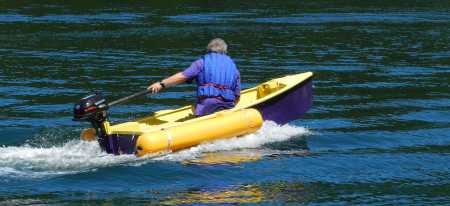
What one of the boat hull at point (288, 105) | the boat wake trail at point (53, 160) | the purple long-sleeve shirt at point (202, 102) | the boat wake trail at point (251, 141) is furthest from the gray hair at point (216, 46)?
the boat wake trail at point (53, 160)

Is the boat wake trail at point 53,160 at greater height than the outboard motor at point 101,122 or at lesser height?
lesser

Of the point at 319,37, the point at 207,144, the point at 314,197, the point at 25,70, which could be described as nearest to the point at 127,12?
the point at 319,37

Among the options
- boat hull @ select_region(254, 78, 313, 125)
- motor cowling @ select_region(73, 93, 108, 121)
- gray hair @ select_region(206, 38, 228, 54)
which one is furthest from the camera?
boat hull @ select_region(254, 78, 313, 125)

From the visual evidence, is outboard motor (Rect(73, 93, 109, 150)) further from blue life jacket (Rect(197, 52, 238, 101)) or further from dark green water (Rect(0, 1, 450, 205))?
blue life jacket (Rect(197, 52, 238, 101))

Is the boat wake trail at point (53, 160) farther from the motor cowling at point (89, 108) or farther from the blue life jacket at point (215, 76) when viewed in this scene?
the blue life jacket at point (215, 76)

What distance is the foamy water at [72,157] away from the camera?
1303 cm

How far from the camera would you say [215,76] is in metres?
15.2

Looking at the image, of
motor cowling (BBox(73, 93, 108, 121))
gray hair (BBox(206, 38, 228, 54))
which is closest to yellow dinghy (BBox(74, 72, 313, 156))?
motor cowling (BBox(73, 93, 108, 121))

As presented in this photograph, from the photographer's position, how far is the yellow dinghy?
13.8 m

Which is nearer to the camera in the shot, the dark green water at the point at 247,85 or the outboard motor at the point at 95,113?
the dark green water at the point at 247,85

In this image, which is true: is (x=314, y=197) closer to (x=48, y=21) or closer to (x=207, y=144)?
(x=207, y=144)

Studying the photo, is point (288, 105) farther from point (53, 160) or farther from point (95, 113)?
point (53, 160)

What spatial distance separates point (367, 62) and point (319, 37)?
473cm

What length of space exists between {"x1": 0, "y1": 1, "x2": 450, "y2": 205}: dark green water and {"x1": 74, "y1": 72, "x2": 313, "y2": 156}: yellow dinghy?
21 centimetres
